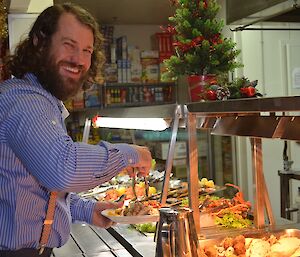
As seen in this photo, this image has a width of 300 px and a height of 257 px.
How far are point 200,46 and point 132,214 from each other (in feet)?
3.20

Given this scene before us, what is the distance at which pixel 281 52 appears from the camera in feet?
17.9

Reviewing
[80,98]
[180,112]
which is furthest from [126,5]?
[180,112]

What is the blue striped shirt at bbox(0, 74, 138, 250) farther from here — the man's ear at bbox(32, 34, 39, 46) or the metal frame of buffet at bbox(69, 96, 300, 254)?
the metal frame of buffet at bbox(69, 96, 300, 254)

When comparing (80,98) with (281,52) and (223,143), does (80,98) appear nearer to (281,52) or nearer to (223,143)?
(223,143)

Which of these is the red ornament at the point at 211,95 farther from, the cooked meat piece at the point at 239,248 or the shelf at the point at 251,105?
the cooked meat piece at the point at 239,248

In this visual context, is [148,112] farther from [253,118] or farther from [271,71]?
[271,71]

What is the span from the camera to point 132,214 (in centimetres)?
210

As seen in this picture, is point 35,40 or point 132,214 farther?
point 132,214

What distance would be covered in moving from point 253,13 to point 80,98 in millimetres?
3234

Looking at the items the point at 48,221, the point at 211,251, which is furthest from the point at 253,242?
the point at 48,221

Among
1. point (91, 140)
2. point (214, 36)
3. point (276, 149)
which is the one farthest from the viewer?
point (91, 140)

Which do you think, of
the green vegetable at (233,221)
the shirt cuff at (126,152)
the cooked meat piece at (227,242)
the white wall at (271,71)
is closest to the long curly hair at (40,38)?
the shirt cuff at (126,152)

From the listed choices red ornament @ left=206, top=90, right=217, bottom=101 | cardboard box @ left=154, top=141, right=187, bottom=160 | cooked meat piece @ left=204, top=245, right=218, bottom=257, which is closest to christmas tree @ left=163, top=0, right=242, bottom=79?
red ornament @ left=206, top=90, right=217, bottom=101

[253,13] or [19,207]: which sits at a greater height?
[253,13]
